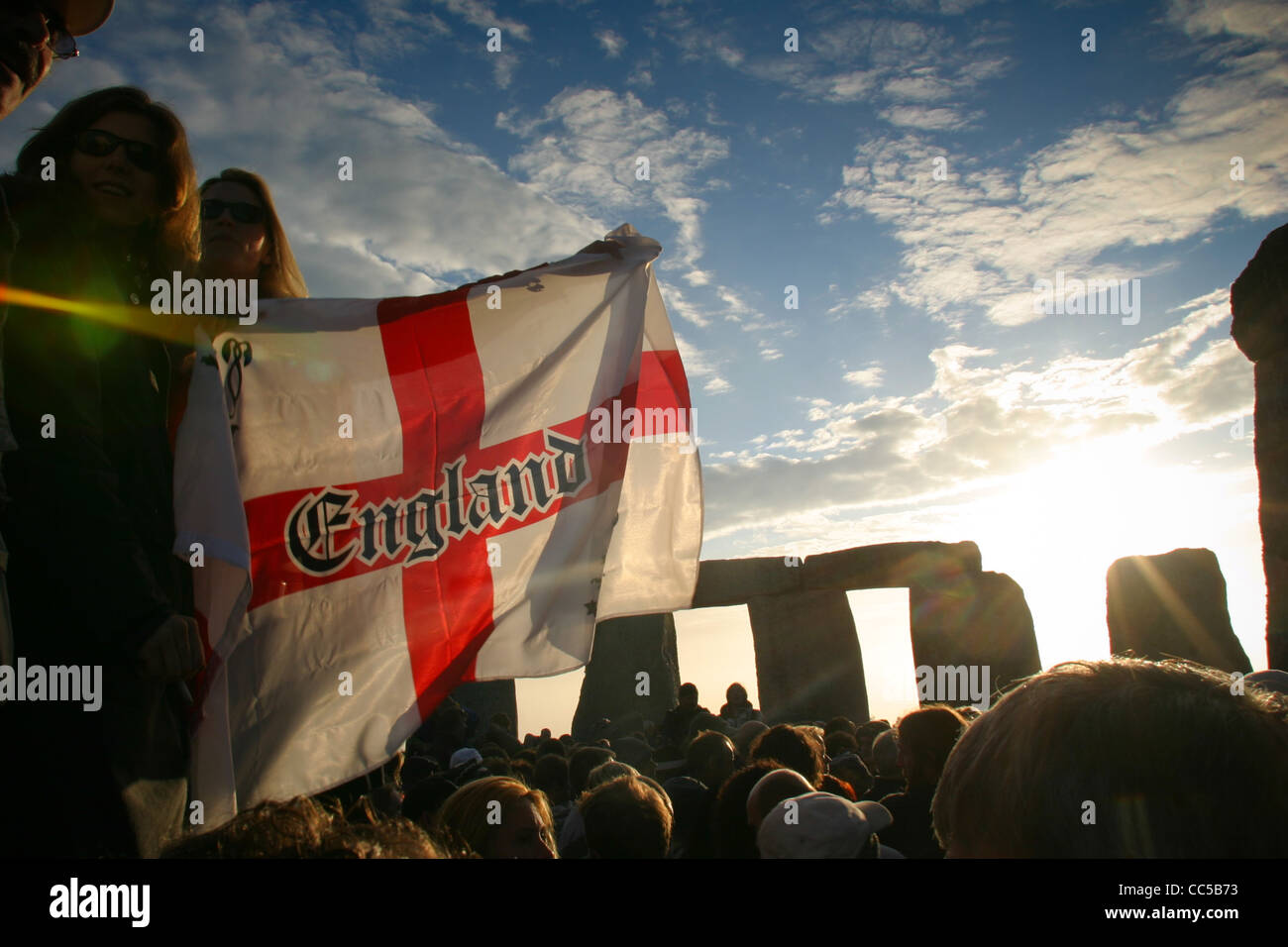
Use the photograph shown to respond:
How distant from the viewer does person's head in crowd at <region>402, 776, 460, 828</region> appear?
157 inches

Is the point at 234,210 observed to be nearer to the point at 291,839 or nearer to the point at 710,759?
the point at 291,839

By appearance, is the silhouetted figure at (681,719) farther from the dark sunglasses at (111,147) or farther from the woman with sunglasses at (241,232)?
the dark sunglasses at (111,147)

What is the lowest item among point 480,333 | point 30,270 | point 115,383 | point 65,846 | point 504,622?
point 65,846

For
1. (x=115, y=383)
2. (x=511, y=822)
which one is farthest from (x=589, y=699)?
(x=115, y=383)

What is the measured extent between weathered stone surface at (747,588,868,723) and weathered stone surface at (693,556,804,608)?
0.24 metres

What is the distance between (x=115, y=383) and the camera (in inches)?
72.2

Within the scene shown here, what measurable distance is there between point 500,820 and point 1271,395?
47.1ft

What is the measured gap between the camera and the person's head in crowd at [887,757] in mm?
5238

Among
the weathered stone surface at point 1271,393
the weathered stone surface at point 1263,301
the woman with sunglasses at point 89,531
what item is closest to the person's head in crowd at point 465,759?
the woman with sunglasses at point 89,531

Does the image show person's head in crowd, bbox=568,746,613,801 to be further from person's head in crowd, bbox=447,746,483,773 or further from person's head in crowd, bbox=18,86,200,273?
person's head in crowd, bbox=18,86,200,273

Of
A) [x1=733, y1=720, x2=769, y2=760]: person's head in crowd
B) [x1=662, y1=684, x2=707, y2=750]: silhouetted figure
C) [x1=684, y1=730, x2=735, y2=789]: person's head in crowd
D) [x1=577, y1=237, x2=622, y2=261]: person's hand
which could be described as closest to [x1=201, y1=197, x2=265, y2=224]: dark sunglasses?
[x1=577, y1=237, x2=622, y2=261]: person's hand

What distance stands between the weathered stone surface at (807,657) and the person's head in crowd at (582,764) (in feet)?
31.5

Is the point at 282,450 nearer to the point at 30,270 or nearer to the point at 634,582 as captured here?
the point at 30,270
